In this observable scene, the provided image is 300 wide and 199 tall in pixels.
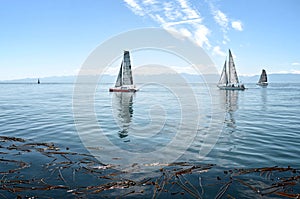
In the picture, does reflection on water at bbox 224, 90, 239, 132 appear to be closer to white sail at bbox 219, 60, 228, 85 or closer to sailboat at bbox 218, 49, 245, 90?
sailboat at bbox 218, 49, 245, 90

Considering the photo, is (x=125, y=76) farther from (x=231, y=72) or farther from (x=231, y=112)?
(x=231, y=112)

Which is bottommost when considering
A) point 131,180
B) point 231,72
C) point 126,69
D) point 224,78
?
point 131,180

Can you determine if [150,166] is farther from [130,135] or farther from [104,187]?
[130,135]

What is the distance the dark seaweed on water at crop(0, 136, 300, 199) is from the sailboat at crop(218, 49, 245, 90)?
98884 millimetres

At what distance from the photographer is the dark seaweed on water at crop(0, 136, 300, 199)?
913cm

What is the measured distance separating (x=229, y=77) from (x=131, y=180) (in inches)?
4112

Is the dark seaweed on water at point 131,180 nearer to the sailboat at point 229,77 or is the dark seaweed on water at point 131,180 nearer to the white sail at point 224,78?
the sailboat at point 229,77

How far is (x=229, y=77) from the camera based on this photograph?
107m

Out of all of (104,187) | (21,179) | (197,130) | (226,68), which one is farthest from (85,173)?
(226,68)

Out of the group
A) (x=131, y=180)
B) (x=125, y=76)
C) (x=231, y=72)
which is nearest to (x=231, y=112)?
(x=131, y=180)

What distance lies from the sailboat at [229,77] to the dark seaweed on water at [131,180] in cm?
9888

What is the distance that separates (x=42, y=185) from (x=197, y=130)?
15449 millimetres

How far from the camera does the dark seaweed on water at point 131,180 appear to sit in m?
9.13

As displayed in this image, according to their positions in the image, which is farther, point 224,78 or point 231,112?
point 224,78
